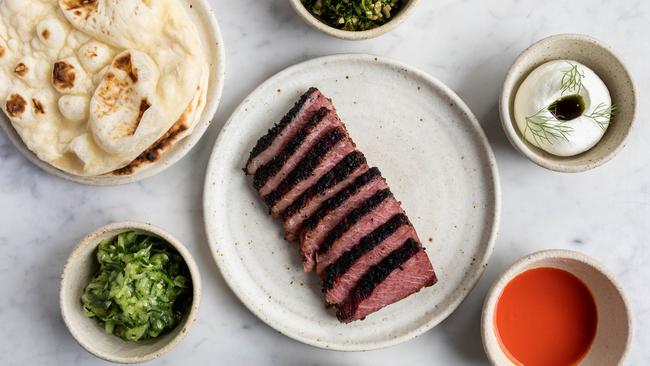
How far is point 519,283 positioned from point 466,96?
4.10 ft

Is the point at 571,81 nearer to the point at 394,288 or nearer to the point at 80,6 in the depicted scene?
the point at 394,288

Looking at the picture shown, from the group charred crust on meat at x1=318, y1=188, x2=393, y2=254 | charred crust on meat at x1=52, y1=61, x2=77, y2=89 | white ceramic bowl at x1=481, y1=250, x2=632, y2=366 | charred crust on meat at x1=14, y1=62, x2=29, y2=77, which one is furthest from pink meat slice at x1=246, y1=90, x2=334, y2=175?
white ceramic bowl at x1=481, y1=250, x2=632, y2=366

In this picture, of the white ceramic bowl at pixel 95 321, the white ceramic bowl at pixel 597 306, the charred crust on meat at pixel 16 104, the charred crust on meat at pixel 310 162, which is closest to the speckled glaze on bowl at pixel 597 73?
the white ceramic bowl at pixel 597 306

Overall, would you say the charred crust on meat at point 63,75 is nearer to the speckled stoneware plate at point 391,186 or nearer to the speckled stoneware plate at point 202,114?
the speckled stoneware plate at point 202,114

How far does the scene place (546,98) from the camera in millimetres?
3969

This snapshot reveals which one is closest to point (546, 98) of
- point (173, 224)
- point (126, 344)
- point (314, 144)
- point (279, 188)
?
point (314, 144)

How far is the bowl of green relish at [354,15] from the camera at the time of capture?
3.99 m

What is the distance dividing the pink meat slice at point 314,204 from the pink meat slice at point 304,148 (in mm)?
233

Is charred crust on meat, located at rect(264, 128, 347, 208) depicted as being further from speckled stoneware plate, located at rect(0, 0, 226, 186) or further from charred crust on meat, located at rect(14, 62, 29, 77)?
charred crust on meat, located at rect(14, 62, 29, 77)

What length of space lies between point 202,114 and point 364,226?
120 centimetres

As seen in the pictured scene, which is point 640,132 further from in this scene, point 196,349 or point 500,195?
point 196,349

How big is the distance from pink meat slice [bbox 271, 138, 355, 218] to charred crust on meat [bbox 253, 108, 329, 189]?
0.16m

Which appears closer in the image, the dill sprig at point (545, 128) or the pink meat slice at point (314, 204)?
the dill sprig at point (545, 128)

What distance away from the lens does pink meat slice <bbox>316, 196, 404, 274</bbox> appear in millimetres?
4090
